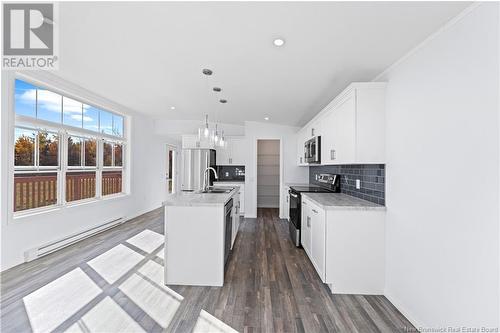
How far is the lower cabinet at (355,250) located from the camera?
2.33 m

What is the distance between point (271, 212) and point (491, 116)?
226 inches

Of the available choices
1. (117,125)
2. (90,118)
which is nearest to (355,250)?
(90,118)

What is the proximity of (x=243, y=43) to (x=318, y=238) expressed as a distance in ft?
7.50

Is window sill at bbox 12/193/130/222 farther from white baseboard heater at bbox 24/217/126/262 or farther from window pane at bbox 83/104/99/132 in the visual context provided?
window pane at bbox 83/104/99/132

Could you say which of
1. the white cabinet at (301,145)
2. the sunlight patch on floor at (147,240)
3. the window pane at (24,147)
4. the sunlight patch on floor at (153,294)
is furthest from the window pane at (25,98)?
the white cabinet at (301,145)

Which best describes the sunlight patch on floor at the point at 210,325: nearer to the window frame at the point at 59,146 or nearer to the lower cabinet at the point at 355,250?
the lower cabinet at the point at 355,250

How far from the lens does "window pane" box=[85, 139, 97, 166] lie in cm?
421

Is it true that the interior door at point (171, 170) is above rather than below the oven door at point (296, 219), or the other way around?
above

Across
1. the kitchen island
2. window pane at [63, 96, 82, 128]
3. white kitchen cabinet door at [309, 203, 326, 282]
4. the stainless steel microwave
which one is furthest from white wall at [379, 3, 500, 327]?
window pane at [63, 96, 82, 128]

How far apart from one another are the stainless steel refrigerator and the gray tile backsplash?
11.3 ft

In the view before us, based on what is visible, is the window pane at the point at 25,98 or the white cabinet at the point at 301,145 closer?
A: the window pane at the point at 25,98

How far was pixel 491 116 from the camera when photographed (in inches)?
50.6

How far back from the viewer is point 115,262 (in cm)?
300

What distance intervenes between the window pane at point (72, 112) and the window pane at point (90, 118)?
0.38 feet
